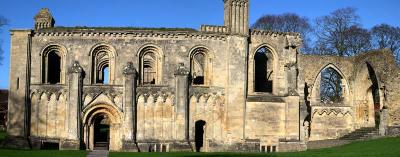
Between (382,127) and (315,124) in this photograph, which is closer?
(382,127)

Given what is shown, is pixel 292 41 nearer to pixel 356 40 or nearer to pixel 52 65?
pixel 52 65

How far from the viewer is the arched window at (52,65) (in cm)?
3716

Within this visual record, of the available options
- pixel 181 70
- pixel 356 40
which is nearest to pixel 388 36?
pixel 356 40

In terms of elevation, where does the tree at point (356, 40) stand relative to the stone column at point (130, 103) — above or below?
above

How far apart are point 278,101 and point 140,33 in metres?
9.71

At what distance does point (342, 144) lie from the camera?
3981cm

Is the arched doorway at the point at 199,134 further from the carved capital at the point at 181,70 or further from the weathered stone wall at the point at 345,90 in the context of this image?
the weathered stone wall at the point at 345,90

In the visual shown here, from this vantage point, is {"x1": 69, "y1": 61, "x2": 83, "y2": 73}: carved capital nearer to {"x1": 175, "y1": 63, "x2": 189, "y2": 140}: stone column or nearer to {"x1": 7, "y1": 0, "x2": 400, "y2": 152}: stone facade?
{"x1": 7, "y1": 0, "x2": 400, "y2": 152}: stone facade

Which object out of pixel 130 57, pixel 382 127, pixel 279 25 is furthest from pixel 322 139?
pixel 279 25

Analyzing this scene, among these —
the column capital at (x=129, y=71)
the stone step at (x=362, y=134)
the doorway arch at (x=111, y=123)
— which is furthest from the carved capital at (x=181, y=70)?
the stone step at (x=362, y=134)

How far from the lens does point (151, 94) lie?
1443 inches

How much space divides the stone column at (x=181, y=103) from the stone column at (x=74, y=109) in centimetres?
581

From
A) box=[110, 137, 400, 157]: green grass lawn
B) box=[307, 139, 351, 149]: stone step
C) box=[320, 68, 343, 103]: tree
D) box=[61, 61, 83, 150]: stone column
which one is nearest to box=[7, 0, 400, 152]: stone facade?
box=[61, 61, 83, 150]: stone column

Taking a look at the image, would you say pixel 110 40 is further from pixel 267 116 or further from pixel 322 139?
pixel 322 139
